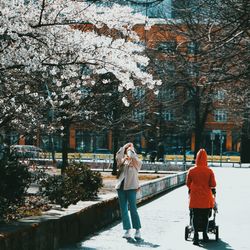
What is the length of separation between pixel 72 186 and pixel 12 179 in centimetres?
315

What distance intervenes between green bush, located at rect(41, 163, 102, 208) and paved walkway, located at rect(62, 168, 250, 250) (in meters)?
0.90

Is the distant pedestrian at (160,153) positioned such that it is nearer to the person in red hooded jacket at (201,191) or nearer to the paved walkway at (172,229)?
the paved walkway at (172,229)

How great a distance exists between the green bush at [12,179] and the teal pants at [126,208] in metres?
1.59

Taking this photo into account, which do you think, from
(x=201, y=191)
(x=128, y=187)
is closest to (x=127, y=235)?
(x=128, y=187)

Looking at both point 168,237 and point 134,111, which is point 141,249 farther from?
point 134,111

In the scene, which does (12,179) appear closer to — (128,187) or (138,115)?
(128,187)

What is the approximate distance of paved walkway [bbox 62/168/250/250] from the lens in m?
10.4

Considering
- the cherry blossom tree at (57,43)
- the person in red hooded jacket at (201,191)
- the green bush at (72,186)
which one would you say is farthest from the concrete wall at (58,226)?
the cherry blossom tree at (57,43)

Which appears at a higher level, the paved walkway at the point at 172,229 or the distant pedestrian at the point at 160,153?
the distant pedestrian at the point at 160,153

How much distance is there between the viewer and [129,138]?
29.3 metres

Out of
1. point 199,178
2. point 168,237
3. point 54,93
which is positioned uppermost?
point 54,93

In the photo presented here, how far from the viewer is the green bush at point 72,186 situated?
499 inches

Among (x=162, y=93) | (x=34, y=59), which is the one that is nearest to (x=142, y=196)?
(x=34, y=59)

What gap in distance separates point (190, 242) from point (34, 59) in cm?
387
